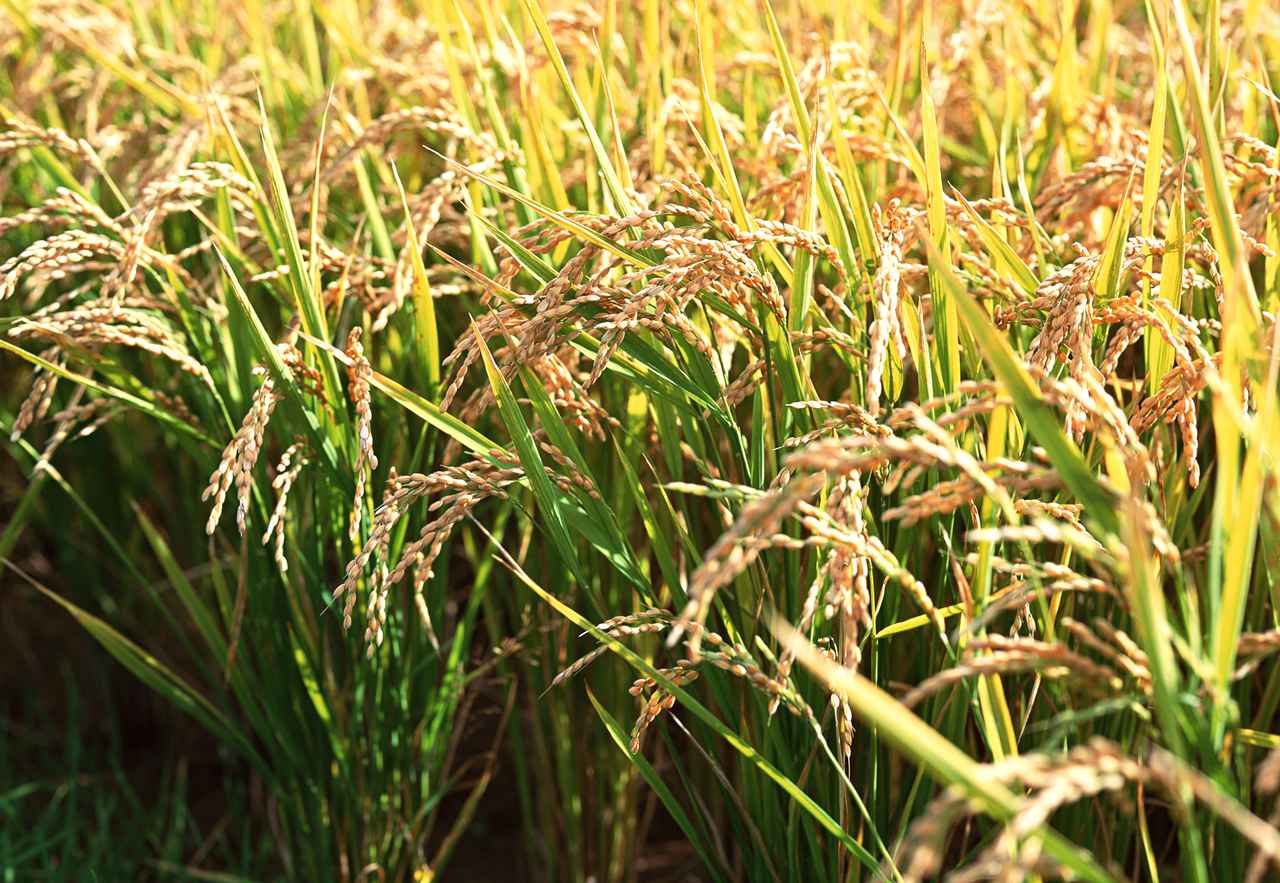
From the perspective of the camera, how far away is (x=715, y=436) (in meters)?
1.68

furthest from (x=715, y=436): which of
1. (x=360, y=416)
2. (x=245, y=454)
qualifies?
(x=245, y=454)

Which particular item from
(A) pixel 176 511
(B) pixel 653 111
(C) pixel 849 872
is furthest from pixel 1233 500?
(A) pixel 176 511

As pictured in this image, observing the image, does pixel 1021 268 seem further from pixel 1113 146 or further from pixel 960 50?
pixel 960 50

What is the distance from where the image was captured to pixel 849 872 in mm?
1370

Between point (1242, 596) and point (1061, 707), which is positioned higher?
point (1242, 596)

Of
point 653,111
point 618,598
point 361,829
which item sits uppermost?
point 653,111

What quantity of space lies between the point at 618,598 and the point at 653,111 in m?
0.77

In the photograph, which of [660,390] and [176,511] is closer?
[660,390]

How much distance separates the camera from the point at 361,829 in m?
1.88

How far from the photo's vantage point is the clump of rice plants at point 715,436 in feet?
3.38

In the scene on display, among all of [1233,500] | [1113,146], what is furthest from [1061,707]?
[1113,146]

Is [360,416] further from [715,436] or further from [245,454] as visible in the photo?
[715,436]

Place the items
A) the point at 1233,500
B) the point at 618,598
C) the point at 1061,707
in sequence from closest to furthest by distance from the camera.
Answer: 1. the point at 1233,500
2. the point at 1061,707
3. the point at 618,598

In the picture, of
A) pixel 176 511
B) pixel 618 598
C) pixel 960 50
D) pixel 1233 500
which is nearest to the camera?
pixel 1233 500
